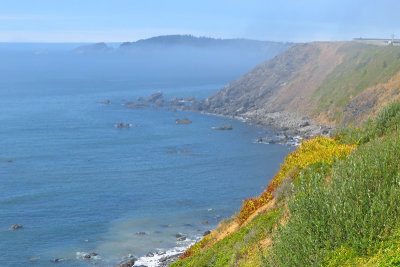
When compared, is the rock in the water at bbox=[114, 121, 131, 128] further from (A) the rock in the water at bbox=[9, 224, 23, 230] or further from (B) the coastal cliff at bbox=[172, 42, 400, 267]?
(B) the coastal cliff at bbox=[172, 42, 400, 267]

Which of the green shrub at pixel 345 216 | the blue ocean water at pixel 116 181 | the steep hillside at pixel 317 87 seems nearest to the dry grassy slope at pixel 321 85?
the steep hillside at pixel 317 87

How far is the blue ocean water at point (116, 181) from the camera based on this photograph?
167 ft

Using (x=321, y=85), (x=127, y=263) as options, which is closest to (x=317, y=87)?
(x=321, y=85)

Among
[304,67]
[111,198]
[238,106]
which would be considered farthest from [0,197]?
[304,67]

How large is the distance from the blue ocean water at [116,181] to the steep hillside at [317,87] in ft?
42.2

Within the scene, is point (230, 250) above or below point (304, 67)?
below

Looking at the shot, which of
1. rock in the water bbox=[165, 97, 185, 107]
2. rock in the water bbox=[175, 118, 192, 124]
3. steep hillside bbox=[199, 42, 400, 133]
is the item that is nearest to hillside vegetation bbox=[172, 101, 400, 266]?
steep hillside bbox=[199, 42, 400, 133]

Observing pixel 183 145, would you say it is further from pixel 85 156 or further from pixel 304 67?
pixel 304 67

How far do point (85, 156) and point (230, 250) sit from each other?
71.9 meters

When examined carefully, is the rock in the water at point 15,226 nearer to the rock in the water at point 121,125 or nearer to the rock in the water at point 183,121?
the rock in the water at point 121,125

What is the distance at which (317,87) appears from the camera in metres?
135

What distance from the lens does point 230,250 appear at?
21.8m

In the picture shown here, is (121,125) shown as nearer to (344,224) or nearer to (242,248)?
(242,248)

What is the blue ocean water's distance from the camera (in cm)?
5094
